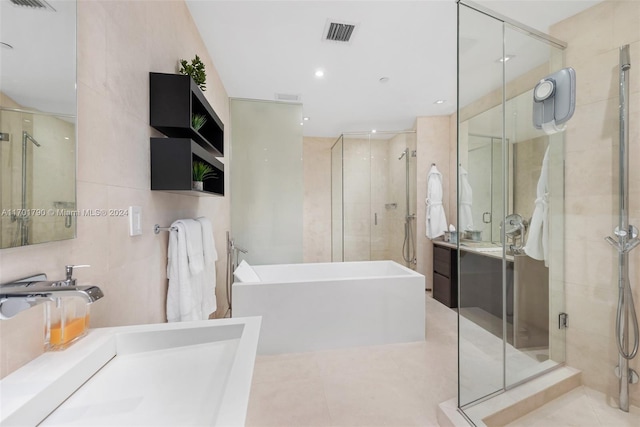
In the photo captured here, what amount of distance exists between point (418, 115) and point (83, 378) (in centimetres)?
407

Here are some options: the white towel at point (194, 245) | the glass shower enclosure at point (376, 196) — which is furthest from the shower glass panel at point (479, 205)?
the glass shower enclosure at point (376, 196)

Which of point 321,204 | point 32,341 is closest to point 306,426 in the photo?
point 32,341

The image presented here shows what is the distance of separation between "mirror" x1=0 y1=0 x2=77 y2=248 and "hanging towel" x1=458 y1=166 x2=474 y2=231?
1.88 metres

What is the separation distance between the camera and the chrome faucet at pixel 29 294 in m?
0.58

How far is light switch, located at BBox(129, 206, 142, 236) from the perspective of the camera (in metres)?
1.12

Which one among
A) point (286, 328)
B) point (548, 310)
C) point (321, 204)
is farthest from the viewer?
point (321, 204)

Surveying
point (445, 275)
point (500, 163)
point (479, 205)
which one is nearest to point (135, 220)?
point (479, 205)

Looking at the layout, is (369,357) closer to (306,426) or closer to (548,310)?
(306,426)

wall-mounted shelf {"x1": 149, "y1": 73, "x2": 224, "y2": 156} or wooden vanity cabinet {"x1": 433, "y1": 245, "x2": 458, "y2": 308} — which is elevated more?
wall-mounted shelf {"x1": 149, "y1": 73, "x2": 224, "y2": 156}

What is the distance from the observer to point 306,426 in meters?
1.52

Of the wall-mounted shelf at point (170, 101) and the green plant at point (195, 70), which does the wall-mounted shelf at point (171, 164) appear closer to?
the wall-mounted shelf at point (170, 101)

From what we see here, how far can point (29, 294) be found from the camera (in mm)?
588

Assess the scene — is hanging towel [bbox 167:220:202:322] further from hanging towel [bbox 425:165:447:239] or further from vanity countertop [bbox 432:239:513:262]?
hanging towel [bbox 425:165:447:239]

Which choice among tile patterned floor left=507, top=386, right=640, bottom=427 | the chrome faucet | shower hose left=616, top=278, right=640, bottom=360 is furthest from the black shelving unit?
shower hose left=616, top=278, right=640, bottom=360
